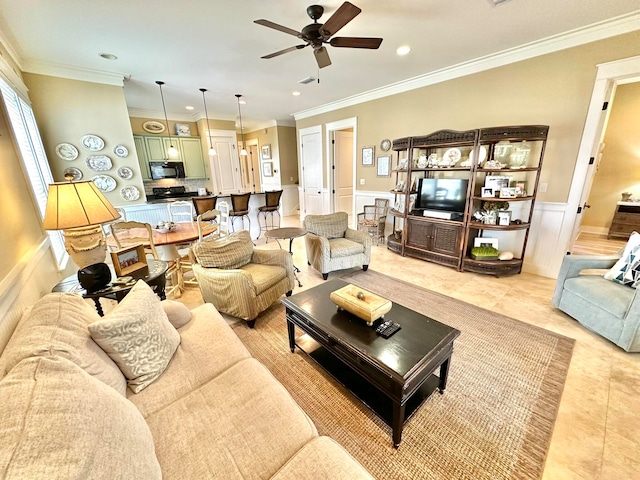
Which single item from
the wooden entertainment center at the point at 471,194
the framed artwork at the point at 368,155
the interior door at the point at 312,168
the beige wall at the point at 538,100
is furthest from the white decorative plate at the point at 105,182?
the beige wall at the point at 538,100

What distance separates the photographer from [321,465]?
33.5 inches

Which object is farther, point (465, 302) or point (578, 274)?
point (465, 302)

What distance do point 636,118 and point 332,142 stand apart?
535 centimetres

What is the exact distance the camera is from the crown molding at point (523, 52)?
2.50 meters

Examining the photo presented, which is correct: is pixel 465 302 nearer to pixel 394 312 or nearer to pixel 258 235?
pixel 394 312

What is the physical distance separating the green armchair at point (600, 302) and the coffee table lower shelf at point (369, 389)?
1.55 meters

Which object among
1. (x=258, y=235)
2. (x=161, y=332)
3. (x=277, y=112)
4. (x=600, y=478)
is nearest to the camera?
(x=600, y=478)

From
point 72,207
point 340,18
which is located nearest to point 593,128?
point 340,18

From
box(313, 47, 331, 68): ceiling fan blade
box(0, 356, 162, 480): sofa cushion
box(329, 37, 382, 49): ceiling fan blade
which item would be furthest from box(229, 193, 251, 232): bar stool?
box(0, 356, 162, 480): sofa cushion

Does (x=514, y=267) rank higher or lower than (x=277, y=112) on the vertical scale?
lower

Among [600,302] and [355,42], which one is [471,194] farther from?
[355,42]

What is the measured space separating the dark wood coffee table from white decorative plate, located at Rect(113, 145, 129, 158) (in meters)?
3.86

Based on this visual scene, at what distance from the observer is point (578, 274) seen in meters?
2.40

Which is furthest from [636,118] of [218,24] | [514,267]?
[218,24]
